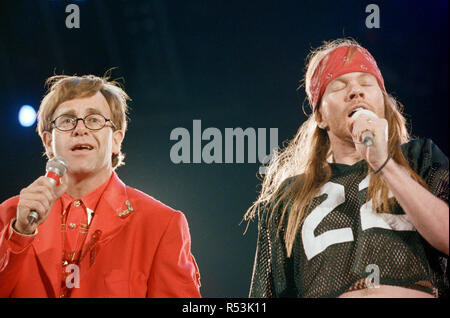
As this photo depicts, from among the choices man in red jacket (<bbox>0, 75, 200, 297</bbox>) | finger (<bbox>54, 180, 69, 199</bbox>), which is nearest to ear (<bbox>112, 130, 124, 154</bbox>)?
man in red jacket (<bbox>0, 75, 200, 297</bbox>)

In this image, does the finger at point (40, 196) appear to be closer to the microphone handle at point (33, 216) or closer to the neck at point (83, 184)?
the microphone handle at point (33, 216)

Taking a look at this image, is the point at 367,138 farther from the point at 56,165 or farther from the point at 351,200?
the point at 56,165

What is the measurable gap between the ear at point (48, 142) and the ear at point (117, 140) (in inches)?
9.7

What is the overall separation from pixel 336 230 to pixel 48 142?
1.19 meters

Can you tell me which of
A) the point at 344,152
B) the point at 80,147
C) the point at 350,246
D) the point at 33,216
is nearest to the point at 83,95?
the point at 80,147

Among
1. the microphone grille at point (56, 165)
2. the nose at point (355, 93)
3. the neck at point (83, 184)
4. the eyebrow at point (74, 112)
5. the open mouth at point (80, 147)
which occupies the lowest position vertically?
the neck at point (83, 184)

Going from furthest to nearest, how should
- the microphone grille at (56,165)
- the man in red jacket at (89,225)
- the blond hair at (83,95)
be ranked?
the blond hair at (83,95) < the man in red jacket at (89,225) < the microphone grille at (56,165)

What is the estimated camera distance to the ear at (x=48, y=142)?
220cm

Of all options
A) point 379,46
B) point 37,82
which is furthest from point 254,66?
point 37,82

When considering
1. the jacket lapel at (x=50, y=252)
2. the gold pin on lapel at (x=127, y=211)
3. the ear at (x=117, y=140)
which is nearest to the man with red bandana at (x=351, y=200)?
the gold pin on lapel at (x=127, y=211)

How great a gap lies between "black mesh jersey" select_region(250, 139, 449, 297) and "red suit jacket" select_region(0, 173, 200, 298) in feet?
1.04

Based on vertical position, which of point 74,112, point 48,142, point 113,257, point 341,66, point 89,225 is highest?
point 341,66

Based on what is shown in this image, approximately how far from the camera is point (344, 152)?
7.00ft
